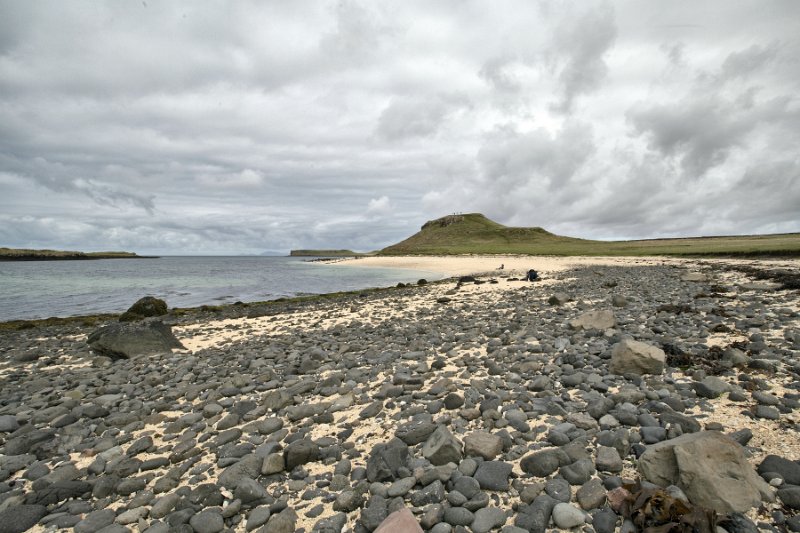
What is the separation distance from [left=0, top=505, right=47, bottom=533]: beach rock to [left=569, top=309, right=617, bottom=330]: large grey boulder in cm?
1264

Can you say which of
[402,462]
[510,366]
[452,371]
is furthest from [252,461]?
[510,366]

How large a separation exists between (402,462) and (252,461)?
2.28m

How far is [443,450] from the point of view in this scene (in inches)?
206

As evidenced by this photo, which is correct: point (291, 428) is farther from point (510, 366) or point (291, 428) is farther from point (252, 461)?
point (510, 366)

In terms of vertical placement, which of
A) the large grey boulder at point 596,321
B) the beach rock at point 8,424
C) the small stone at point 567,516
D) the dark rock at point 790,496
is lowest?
the beach rock at point 8,424

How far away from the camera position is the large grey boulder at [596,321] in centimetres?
1178

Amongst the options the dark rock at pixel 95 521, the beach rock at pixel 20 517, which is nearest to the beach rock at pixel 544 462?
the dark rock at pixel 95 521

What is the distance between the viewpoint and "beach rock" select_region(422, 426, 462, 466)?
519 centimetres

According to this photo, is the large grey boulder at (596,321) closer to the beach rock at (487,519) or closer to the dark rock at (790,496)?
the dark rock at (790,496)

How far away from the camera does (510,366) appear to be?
9000 millimetres

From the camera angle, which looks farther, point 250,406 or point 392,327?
point 392,327

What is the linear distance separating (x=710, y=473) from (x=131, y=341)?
16.0m

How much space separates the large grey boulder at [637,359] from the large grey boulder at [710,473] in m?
3.62

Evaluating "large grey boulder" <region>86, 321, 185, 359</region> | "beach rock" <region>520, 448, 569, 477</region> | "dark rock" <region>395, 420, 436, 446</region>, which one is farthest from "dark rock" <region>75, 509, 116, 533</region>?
"large grey boulder" <region>86, 321, 185, 359</region>
